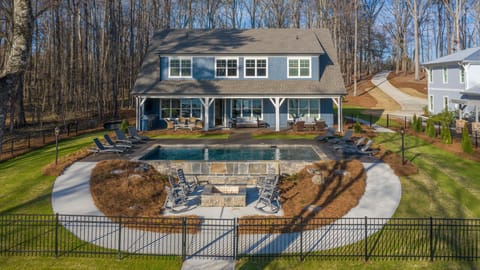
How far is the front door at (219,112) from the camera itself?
27609 millimetres

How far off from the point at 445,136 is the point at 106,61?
31.7m

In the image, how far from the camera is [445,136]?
68.9 feet

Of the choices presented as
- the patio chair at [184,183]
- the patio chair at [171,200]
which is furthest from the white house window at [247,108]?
the patio chair at [171,200]

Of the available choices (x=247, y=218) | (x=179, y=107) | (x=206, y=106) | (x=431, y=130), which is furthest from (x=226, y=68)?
(x=247, y=218)

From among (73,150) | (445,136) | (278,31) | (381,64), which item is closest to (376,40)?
(381,64)

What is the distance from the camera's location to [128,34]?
174 feet

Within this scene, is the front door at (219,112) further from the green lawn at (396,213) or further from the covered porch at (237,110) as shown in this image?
the green lawn at (396,213)

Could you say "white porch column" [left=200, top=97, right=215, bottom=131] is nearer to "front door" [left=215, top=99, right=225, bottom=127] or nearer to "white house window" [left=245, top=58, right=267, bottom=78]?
"front door" [left=215, top=99, right=225, bottom=127]

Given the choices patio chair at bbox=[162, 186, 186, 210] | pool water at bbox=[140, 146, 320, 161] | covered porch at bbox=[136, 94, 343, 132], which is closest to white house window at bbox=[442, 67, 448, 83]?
covered porch at bbox=[136, 94, 343, 132]

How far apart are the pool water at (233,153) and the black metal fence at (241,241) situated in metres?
6.08

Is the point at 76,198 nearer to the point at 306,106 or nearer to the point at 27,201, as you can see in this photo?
the point at 27,201

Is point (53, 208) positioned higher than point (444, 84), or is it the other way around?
point (444, 84)

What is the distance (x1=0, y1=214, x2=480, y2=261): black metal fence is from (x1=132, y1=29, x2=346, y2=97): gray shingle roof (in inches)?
595

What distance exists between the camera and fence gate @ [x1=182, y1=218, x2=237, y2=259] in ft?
31.2
